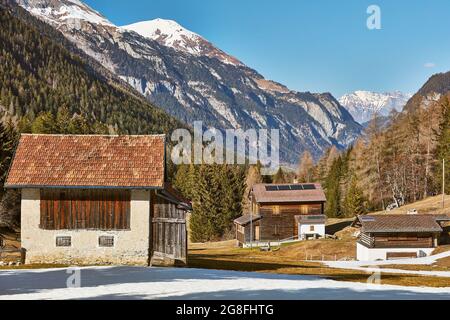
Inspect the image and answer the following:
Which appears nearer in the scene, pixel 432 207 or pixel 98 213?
pixel 98 213

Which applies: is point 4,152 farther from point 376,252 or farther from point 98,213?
point 376,252

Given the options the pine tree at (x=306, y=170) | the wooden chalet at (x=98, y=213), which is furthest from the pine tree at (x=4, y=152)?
the pine tree at (x=306, y=170)

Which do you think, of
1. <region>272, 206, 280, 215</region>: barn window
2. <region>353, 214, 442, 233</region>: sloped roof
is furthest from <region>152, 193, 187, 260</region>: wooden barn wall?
<region>272, 206, 280, 215</region>: barn window

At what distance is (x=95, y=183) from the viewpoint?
3881 cm

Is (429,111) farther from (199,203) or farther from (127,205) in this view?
(127,205)

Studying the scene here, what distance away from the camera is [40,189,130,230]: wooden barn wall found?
3875 cm

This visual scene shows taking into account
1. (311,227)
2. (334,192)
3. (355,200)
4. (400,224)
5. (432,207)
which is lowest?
(311,227)

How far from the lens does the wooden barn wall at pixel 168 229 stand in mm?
39594

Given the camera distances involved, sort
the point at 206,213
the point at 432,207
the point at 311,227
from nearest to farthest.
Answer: the point at 311,227 → the point at 432,207 → the point at 206,213

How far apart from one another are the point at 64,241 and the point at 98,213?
2.94 m

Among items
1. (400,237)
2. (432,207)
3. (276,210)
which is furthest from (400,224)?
(276,210)

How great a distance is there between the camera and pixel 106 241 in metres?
38.6

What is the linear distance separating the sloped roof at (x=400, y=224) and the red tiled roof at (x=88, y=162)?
34989 mm

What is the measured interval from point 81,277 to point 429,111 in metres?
95.6
